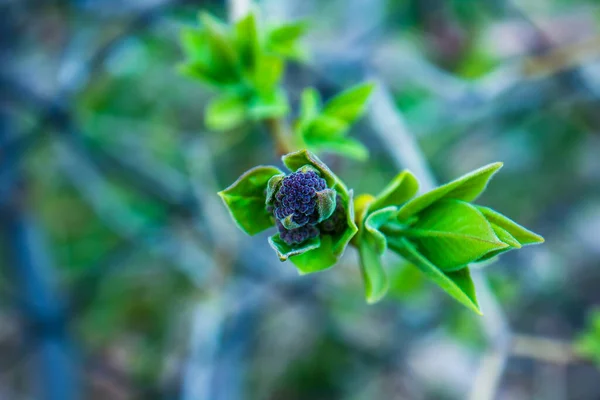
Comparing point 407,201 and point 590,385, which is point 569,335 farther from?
point 407,201

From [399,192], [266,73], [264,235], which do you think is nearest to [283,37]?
[266,73]

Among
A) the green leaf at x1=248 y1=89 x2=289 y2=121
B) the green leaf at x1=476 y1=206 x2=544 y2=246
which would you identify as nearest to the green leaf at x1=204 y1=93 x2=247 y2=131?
the green leaf at x1=248 y1=89 x2=289 y2=121

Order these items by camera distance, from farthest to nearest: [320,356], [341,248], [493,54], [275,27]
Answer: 1. [320,356]
2. [493,54]
3. [275,27]
4. [341,248]

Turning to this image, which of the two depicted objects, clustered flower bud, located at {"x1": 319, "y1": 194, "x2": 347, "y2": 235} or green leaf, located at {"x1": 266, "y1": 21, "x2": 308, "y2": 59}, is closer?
clustered flower bud, located at {"x1": 319, "y1": 194, "x2": 347, "y2": 235}

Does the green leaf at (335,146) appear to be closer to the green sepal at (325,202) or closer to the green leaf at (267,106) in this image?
the green leaf at (267,106)

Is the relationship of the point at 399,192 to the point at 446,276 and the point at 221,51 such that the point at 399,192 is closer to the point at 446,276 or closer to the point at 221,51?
the point at 446,276

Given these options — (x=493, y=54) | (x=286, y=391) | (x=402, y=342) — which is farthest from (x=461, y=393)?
(x=493, y=54)

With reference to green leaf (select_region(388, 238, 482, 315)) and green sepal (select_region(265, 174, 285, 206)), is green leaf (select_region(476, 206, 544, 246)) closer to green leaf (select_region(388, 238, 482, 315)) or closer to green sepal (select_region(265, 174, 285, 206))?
green leaf (select_region(388, 238, 482, 315))
